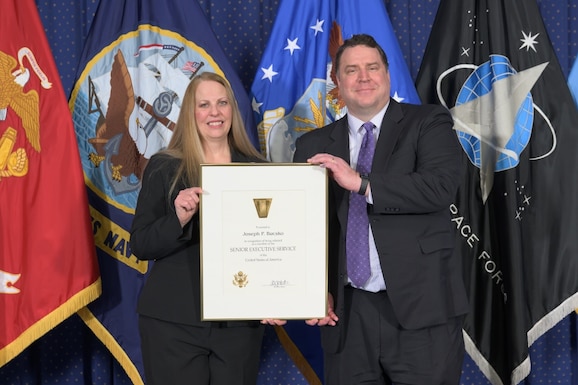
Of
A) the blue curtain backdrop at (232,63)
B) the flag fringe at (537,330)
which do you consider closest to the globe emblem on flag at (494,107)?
the blue curtain backdrop at (232,63)

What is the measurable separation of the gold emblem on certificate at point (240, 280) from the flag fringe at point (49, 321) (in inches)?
43.0

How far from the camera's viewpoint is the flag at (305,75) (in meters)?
3.03

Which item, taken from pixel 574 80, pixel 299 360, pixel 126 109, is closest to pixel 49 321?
pixel 126 109

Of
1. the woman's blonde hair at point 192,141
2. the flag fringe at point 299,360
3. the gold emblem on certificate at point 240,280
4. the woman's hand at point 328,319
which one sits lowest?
the flag fringe at point 299,360

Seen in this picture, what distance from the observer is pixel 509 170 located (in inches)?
117

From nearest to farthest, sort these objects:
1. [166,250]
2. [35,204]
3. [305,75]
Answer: [166,250], [35,204], [305,75]

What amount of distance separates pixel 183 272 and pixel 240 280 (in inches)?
9.7

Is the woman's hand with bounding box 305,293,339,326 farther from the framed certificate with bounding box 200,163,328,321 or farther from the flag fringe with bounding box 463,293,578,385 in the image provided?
the flag fringe with bounding box 463,293,578,385

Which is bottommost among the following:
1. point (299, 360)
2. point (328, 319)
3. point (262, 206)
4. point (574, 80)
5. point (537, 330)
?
point (299, 360)

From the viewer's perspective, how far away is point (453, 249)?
204cm

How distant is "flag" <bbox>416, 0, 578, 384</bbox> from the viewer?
2963 millimetres

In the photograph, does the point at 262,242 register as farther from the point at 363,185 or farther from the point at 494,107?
the point at 494,107

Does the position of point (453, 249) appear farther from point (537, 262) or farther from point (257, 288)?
point (537, 262)

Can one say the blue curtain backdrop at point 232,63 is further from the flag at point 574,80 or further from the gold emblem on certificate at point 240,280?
the gold emblem on certificate at point 240,280
